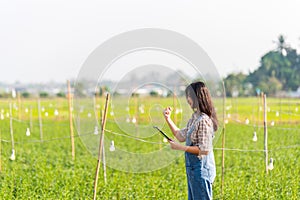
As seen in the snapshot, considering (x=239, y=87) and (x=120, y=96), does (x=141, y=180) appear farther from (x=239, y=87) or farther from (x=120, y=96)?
(x=239, y=87)

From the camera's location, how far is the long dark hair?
479cm

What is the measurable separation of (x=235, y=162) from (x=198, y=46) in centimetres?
624

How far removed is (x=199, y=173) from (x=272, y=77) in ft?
193

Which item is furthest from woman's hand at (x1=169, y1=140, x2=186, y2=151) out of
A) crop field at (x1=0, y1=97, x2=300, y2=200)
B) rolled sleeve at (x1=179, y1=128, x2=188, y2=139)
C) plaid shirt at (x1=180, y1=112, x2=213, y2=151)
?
crop field at (x1=0, y1=97, x2=300, y2=200)

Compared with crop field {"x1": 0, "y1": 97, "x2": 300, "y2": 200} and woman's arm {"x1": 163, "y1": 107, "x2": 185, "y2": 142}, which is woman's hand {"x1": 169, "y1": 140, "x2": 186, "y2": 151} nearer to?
woman's arm {"x1": 163, "y1": 107, "x2": 185, "y2": 142}

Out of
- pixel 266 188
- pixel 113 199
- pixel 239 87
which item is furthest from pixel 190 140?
pixel 239 87

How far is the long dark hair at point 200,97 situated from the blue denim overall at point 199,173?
213 millimetres

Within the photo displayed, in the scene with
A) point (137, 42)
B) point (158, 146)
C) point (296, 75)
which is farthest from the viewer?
point (296, 75)

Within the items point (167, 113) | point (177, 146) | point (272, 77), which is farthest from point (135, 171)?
point (272, 77)

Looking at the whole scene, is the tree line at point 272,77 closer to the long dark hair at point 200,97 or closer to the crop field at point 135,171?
the crop field at point 135,171

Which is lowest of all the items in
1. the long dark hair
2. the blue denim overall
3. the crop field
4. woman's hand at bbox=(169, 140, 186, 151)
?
the crop field

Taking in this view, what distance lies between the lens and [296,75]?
62.1 metres

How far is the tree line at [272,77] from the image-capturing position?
2379 inches

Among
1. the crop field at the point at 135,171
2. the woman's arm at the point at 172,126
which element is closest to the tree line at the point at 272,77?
the crop field at the point at 135,171
